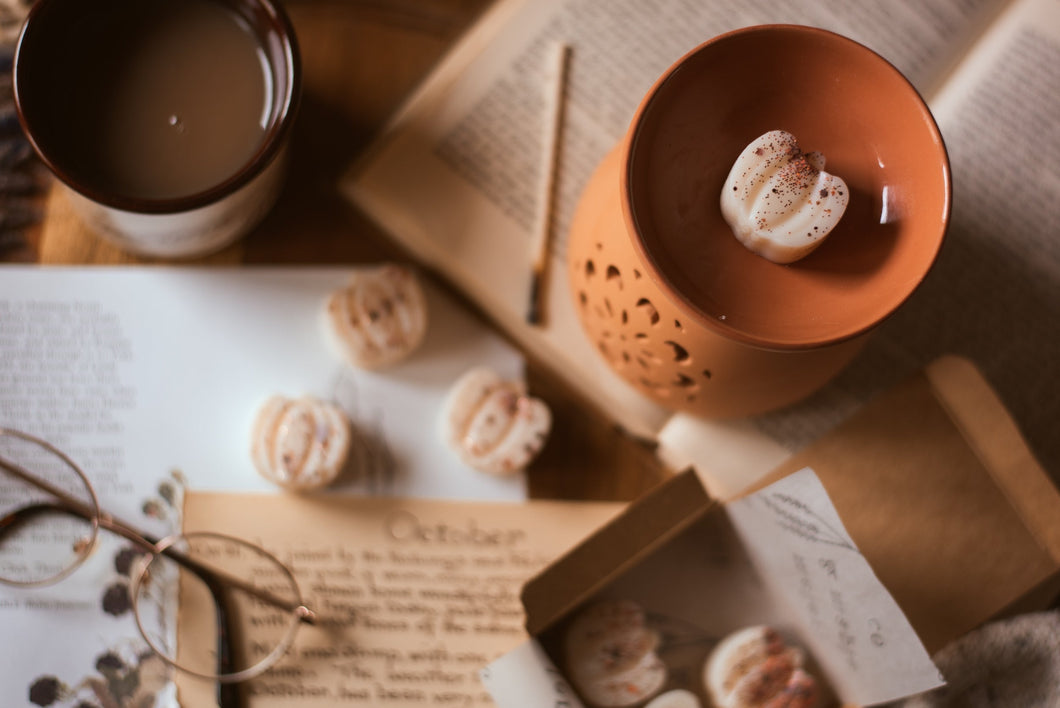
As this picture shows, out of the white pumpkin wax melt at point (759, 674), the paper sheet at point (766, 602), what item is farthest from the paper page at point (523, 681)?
the white pumpkin wax melt at point (759, 674)

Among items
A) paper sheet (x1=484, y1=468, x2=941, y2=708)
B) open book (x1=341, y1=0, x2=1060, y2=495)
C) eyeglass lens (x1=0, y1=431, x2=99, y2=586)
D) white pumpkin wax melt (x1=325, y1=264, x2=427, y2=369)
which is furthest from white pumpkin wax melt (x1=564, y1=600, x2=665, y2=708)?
eyeglass lens (x1=0, y1=431, x2=99, y2=586)

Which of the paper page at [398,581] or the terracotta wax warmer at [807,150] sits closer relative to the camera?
the terracotta wax warmer at [807,150]

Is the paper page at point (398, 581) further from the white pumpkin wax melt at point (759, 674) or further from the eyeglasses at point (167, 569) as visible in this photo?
the white pumpkin wax melt at point (759, 674)

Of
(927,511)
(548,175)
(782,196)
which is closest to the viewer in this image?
(782,196)

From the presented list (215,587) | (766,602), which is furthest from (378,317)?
(766,602)

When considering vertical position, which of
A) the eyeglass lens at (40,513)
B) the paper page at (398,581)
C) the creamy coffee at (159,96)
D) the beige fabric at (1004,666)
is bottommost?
the beige fabric at (1004,666)

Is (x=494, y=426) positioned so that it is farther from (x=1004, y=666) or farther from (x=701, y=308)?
(x=1004, y=666)
